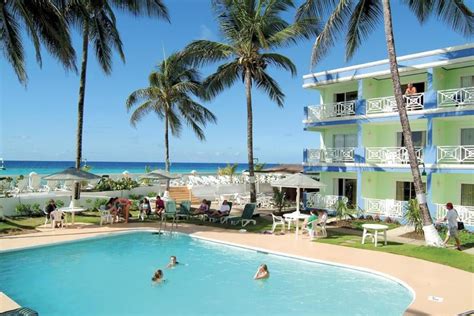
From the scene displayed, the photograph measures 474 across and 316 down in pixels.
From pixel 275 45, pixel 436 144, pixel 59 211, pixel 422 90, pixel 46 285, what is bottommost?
pixel 46 285

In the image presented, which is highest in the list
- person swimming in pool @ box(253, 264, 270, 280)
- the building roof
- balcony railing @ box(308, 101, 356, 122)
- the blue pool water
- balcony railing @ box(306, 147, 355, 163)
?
the building roof

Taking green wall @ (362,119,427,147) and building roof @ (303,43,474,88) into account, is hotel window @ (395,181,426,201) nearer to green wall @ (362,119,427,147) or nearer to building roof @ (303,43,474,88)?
green wall @ (362,119,427,147)

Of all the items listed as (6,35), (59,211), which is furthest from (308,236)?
(6,35)

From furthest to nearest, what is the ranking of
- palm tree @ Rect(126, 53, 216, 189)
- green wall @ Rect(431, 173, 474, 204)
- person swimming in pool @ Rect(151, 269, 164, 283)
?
palm tree @ Rect(126, 53, 216, 189) < green wall @ Rect(431, 173, 474, 204) < person swimming in pool @ Rect(151, 269, 164, 283)

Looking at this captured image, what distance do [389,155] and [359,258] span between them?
9783 mm

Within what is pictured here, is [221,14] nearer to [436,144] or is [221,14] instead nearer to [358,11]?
[358,11]

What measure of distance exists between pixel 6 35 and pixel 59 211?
24.6 feet

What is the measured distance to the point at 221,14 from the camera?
69.8 feet

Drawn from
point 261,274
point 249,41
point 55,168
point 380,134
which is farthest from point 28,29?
point 55,168

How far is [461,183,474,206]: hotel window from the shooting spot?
18.6 m

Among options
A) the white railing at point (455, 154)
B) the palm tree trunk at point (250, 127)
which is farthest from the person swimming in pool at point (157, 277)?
the white railing at point (455, 154)

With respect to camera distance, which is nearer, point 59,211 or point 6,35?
point 6,35

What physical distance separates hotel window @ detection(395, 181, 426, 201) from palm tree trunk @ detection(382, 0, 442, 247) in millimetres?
7328

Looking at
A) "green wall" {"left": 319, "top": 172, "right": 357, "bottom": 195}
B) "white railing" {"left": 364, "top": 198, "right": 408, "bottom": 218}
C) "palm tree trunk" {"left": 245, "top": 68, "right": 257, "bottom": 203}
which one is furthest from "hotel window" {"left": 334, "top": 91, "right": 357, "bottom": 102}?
"white railing" {"left": 364, "top": 198, "right": 408, "bottom": 218}
